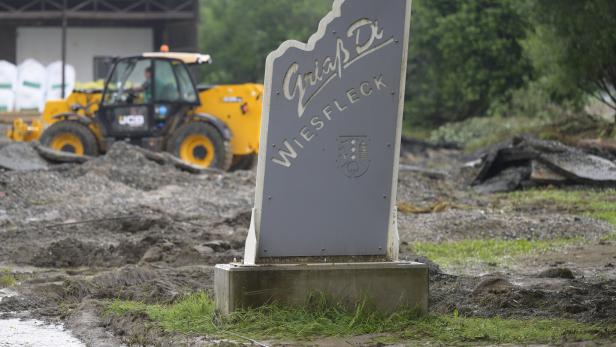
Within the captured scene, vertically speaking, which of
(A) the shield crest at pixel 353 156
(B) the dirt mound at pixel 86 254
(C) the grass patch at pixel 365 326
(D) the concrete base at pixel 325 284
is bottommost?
(B) the dirt mound at pixel 86 254

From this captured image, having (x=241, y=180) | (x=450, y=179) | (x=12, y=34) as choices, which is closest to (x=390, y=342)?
(x=241, y=180)

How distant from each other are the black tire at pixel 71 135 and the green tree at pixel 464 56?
19.9 meters

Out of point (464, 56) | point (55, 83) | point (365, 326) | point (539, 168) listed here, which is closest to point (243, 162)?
point (539, 168)

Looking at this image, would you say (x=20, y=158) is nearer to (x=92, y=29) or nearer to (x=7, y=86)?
(x=7, y=86)

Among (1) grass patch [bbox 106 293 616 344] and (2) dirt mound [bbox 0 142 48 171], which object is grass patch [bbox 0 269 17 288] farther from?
(2) dirt mound [bbox 0 142 48 171]

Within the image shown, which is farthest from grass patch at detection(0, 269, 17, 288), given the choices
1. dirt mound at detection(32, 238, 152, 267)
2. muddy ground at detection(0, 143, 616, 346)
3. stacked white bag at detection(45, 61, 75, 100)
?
stacked white bag at detection(45, 61, 75, 100)

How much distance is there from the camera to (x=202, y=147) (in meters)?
29.9

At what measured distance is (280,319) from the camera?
9008mm

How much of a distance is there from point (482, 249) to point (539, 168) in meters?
8.67

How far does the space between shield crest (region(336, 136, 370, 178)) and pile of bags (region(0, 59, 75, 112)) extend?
37564 mm

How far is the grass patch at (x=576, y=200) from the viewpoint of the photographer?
19.2 metres

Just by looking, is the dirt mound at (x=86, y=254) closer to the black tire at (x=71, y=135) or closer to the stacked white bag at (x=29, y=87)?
the black tire at (x=71, y=135)

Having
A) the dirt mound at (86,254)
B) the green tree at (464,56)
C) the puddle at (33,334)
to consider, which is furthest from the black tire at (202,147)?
the puddle at (33,334)

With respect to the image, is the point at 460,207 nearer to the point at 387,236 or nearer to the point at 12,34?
the point at 387,236
